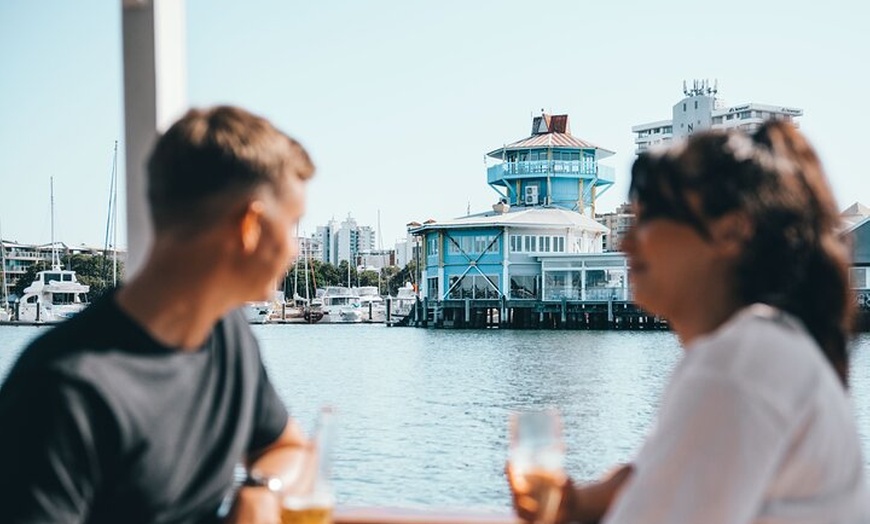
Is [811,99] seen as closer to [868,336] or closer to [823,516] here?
[868,336]

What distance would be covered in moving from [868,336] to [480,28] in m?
38.0

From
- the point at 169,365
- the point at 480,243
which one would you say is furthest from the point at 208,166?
the point at 480,243

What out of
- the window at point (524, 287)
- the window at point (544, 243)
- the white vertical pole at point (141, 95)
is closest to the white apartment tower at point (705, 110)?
the window at point (544, 243)

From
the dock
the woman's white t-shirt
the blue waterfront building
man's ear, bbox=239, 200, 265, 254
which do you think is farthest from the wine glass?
the dock

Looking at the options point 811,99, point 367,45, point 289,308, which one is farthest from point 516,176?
point 811,99

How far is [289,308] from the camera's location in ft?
203

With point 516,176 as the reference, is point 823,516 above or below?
below

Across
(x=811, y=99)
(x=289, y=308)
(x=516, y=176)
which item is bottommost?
(x=289, y=308)

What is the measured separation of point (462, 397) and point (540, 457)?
19.3 m

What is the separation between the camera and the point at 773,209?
1.09 meters

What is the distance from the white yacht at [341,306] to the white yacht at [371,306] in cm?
41

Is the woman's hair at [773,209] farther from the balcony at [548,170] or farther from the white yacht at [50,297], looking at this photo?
the white yacht at [50,297]

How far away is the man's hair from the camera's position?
4.09 ft

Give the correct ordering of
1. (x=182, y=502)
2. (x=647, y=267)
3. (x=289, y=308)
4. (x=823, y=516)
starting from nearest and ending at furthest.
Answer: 1. (x=823, y=516)
2. (x=647, y=267)
3. (x=182, y=502)
4. (x=289, y=308)
